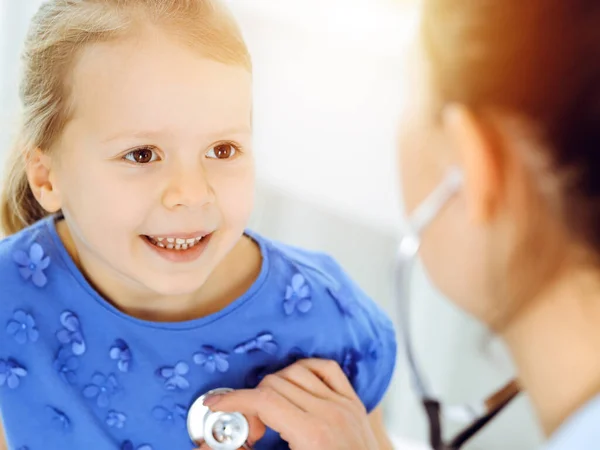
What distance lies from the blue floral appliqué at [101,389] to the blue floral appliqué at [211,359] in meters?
0.09

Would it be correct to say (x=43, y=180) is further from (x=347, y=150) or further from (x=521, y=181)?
(x=347, y=150)

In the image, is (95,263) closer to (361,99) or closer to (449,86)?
(449,86)

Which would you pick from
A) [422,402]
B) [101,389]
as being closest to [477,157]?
[422,402]

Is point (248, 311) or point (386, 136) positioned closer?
point (248, 311)

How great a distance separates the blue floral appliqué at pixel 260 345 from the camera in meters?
0.90

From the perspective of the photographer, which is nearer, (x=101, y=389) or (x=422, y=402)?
(x=422, y=402)

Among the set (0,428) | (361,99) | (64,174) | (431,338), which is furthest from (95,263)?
(431,338)

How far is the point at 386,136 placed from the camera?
148cm

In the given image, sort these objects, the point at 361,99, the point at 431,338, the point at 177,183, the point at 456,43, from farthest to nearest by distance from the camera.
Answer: the point at 431,338 < the point at 361,99 < the point at 177,183 < the point at 456,43

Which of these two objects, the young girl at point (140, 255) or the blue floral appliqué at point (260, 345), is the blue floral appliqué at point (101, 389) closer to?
the young girl at point (140, 255)

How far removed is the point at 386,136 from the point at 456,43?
3.03 ft

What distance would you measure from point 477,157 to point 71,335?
520 mm

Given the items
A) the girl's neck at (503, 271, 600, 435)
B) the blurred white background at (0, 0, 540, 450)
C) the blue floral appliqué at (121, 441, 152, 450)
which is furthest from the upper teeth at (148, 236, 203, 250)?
the blurred white background at (0, 0, 540, 450)

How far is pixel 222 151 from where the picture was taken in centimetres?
87
